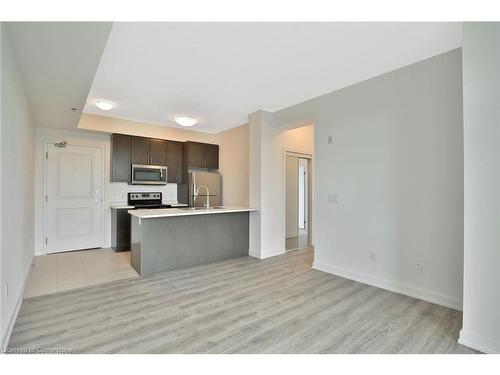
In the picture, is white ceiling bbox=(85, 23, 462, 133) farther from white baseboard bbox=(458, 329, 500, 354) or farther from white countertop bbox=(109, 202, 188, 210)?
white baseboard bbox=(458, 329, 500, 354)

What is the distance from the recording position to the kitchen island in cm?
348

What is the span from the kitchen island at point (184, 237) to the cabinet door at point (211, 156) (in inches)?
70.9

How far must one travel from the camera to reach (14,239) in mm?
2232

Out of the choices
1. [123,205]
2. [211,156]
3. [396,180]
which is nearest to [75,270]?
[123,205]

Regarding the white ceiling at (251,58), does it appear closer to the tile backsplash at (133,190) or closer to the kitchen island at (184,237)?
the kitchen island at (184,237)

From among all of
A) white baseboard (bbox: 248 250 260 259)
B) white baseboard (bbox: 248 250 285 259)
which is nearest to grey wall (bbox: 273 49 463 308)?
white baseboard (bbox: 248 250 285 259)

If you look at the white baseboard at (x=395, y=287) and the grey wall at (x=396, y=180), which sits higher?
the grey wall at (x=396, y=180)

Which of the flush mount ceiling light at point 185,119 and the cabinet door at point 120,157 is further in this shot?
the cabinet door at point 120,157

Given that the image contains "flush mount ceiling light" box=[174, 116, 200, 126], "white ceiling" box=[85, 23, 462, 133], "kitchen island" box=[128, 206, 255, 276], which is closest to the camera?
"white ceiling" box=[85, 23, 462, 133]

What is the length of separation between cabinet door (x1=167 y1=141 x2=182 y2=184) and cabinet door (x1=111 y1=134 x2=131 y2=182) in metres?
0.84

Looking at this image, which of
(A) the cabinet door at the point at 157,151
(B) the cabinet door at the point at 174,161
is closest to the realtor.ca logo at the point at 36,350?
(A) the cabinet door at the point at 157,151

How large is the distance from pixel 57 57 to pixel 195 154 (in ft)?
11.5

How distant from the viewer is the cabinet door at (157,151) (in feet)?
17.4
